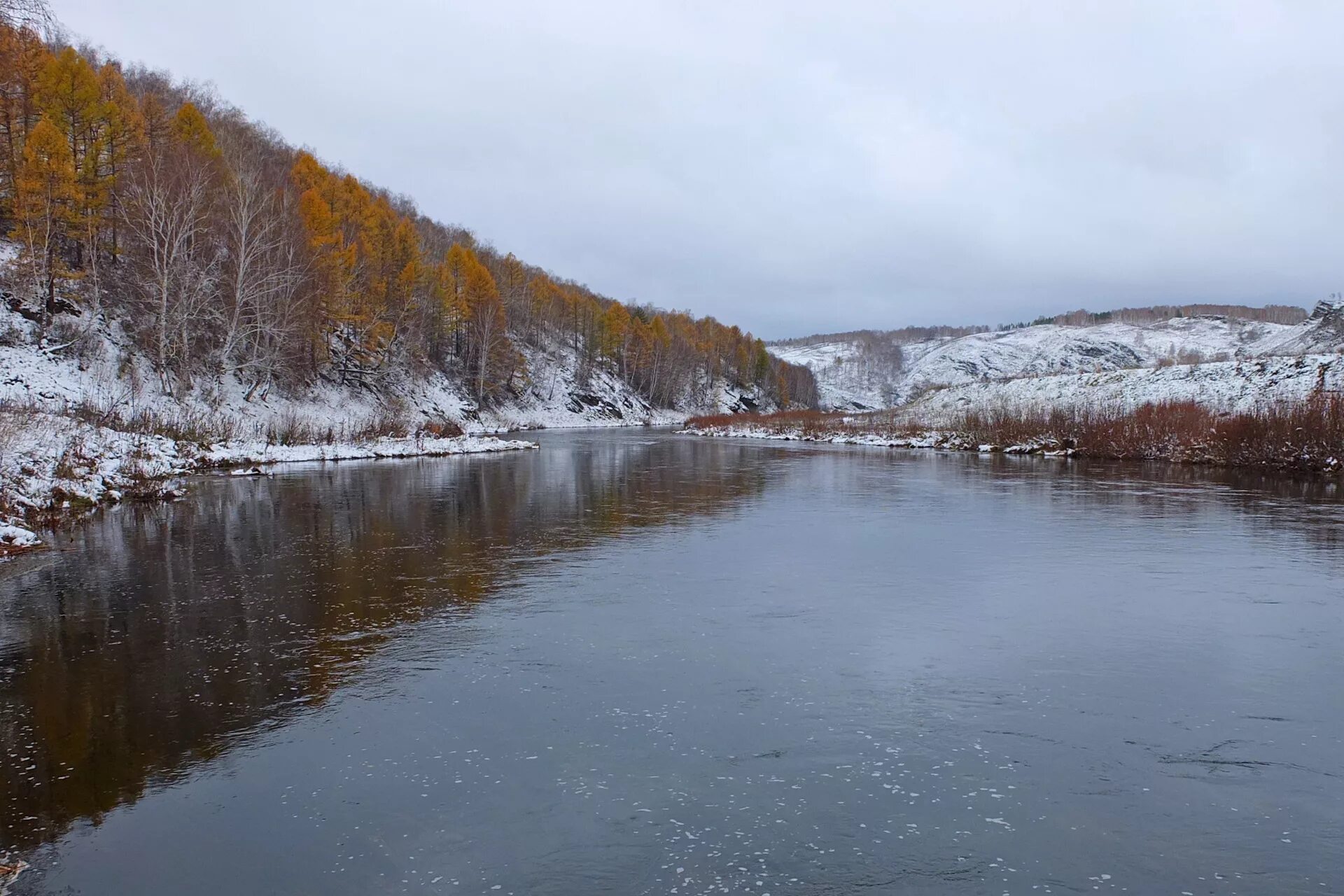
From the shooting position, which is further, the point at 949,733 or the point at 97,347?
the point at 97,347

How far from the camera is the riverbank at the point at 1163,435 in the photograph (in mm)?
27094

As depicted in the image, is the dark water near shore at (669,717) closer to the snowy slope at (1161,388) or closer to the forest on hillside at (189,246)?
the forest on hillside at (189,246)

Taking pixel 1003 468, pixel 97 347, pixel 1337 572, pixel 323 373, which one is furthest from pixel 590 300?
pixel 1337 572

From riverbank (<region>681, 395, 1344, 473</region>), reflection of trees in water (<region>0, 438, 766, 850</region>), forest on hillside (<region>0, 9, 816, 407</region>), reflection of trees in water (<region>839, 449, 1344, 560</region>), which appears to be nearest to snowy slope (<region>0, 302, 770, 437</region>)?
forest on hillside (<region>0, 9, 816, 407</region>)

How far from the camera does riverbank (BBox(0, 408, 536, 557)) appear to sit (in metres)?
14.4

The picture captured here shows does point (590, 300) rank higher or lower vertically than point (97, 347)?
higher

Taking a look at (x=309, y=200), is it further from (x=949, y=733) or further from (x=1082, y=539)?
(x=949, y=733)

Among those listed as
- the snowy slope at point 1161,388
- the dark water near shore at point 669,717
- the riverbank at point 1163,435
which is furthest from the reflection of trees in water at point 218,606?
the snowy slope at point 1161,388

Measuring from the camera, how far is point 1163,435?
110ft

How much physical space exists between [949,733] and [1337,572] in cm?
941

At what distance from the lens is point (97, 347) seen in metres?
37.2

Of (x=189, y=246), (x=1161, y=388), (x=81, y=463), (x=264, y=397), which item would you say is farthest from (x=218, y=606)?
(x=1161, y=388)

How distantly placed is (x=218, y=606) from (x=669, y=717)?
615 cm

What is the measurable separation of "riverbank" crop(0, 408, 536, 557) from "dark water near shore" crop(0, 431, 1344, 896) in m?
1.64
